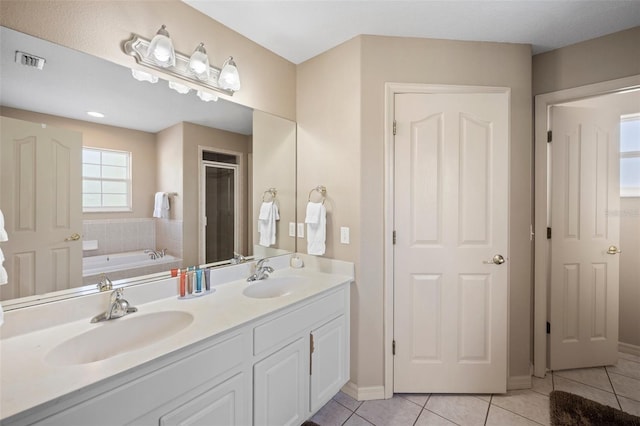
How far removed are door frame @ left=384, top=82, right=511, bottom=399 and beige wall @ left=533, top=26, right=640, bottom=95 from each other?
482 millimetres

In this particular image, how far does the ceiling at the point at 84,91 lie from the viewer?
1.05m

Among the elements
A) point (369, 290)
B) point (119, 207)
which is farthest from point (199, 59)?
point (369, 290)

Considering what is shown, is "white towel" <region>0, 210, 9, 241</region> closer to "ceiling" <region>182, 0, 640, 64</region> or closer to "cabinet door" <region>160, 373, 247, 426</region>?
"cabinet door" <region>160, 373, 247, 426</region>

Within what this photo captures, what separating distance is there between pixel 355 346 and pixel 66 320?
156 centimetres

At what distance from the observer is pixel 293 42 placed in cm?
190

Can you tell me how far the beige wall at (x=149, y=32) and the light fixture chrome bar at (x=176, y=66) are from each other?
0.03 metres

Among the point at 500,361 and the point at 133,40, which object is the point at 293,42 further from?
the point at 500,361

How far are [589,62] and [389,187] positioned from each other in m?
1.63

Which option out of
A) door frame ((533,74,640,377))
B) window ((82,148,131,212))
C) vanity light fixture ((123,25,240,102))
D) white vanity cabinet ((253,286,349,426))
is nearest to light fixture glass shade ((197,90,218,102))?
vanity light fixture ((123,25,240,102))

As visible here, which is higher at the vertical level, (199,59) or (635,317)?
(199,59)

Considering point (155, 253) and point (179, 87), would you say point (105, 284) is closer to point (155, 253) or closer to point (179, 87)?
point (155, 253)

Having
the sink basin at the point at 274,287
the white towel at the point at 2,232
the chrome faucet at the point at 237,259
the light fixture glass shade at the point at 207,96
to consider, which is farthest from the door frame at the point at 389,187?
the white towel at the point at 2,232

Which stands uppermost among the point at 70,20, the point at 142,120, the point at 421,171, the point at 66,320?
the point at 70,20

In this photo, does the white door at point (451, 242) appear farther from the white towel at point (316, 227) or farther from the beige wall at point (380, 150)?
the white towel at point (316, 227)
